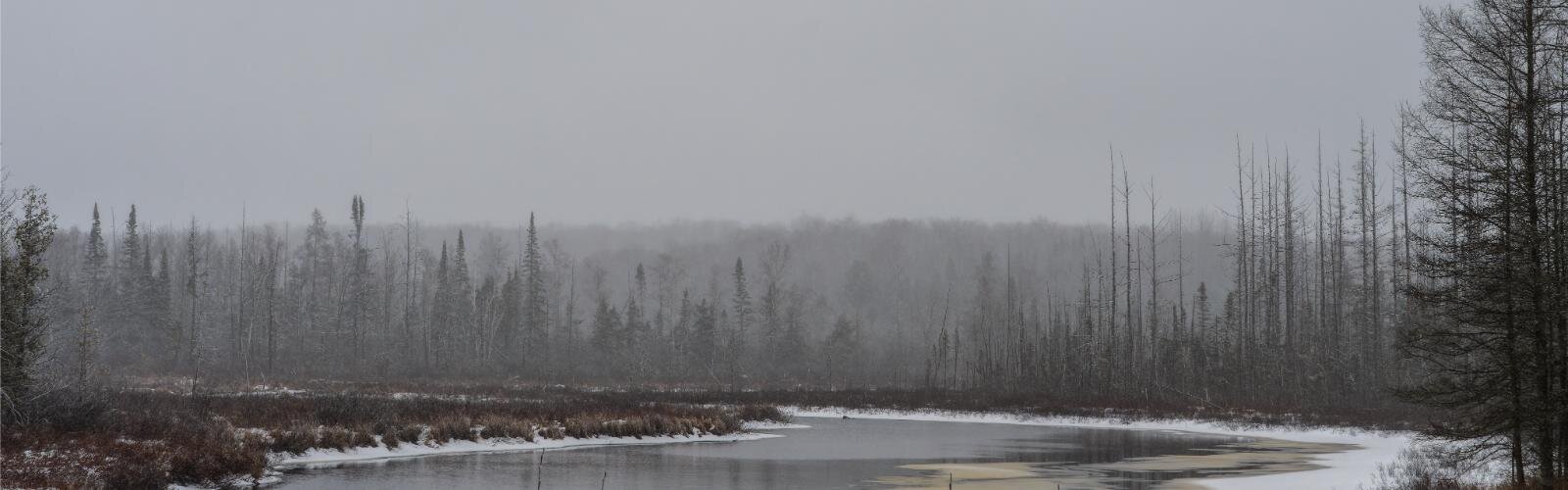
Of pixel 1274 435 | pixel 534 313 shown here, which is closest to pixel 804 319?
pixel 534 313

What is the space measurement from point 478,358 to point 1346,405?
60562mm


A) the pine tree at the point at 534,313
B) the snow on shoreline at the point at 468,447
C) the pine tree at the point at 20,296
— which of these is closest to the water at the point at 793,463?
the snow on shoreline at the point at 468,447

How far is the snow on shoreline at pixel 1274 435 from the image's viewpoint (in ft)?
68.7

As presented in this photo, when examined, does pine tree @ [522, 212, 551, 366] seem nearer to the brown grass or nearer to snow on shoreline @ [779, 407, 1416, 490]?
snow on shoreline @ [779, 407, 1416, 490]

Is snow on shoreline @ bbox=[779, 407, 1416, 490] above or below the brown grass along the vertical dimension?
below

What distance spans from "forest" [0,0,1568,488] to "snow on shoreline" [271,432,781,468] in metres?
4.75

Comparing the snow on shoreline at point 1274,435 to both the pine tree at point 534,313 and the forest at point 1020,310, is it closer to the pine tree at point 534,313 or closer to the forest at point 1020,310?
the forest at point 1020,310

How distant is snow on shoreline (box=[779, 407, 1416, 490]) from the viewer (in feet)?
68.7

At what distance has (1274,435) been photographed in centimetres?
3681

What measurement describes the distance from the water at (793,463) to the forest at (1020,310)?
6.44 meters

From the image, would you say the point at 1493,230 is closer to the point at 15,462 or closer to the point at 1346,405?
the point at 15,462

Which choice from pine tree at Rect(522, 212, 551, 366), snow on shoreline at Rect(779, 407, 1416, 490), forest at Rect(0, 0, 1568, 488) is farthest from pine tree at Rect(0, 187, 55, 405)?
pine tree at Rect(522, 212, 551, 366)

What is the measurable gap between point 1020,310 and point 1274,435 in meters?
36.3

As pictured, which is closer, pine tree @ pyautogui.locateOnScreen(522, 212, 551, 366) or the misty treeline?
the misty treeline
